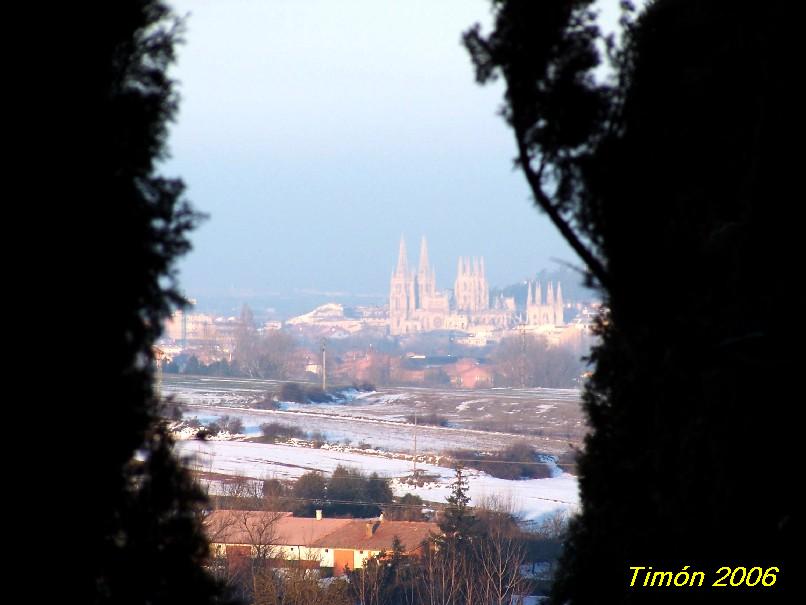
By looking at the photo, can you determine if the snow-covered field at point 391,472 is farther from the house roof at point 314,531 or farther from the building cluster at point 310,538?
the building cluster at point 310,538

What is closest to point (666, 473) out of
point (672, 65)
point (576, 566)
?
point (576, 566)

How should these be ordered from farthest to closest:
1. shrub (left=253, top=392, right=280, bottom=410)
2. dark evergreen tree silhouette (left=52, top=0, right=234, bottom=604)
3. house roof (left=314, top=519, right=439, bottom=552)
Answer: shrub (left=253, top=392, right=280, bottom=410) < house roof (left=314, top=519, right=439, bottom=552) < dark evergreen tree silhouette (left=52, top=0, right=234, bottom=604)

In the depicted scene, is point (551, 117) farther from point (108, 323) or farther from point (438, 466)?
point (438, 466)

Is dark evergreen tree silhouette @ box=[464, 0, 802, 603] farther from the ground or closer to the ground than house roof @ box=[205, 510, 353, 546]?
farther from the ground

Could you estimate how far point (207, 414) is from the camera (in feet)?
157

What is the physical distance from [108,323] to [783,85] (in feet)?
8.70

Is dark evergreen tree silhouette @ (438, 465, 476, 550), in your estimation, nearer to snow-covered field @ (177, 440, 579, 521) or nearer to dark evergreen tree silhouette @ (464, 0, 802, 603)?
snow-covered field @ (177, 440, 579, 521)

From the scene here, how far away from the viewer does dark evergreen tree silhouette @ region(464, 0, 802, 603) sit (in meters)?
4.02

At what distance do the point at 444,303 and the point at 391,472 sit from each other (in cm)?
13871

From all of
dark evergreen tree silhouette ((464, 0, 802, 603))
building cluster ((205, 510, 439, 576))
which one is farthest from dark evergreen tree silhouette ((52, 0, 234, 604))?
building cluster ((205, 510, 439, 576))

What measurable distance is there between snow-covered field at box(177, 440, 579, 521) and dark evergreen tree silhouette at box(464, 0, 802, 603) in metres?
22.3

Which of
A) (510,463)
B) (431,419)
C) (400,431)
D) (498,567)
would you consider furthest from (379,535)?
(431,419)

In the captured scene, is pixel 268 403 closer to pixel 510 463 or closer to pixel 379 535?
pixel 510 463

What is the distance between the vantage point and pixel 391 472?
35188 millimetres
